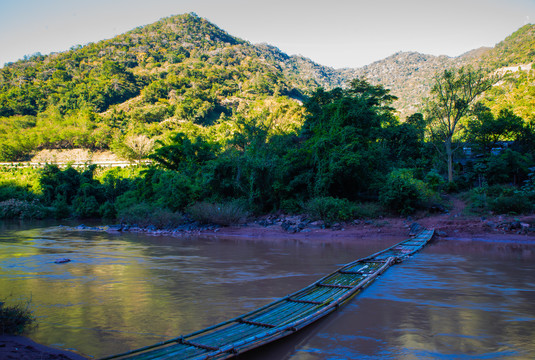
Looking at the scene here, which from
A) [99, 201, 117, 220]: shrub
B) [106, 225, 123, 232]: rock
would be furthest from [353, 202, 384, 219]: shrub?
[99, 201, 117, 220]: shrub

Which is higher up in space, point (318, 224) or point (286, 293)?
point (318, 224)

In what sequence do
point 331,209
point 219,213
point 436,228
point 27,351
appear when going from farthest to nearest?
point 219,213 < point 331,209 < point 436,228 < point 27,351

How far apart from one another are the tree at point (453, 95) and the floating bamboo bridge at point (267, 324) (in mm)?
15267

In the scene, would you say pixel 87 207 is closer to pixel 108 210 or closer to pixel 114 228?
pixel 108 210

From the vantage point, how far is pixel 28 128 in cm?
5434

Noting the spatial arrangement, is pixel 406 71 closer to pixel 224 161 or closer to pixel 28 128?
pixel 28 128

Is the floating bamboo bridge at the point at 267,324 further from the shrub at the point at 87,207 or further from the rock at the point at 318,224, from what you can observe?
the shrub at the point at 87,207

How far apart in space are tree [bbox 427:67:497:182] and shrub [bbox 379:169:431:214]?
5427 mm

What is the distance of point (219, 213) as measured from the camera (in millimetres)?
17391

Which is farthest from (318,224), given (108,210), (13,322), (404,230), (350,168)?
(108,210)

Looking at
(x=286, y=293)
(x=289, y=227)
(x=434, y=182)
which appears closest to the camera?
(x=286, y=293)

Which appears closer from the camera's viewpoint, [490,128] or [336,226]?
[336,226]

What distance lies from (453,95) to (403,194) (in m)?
8.42

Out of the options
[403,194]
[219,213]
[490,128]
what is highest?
[490,128]
